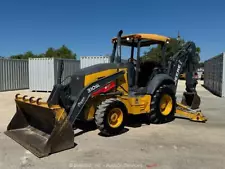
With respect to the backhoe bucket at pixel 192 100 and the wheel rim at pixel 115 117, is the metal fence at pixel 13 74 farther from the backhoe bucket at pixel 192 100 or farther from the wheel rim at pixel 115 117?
the wheel rim at pixel 115 117

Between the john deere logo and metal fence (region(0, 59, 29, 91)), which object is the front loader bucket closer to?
the john deere logo

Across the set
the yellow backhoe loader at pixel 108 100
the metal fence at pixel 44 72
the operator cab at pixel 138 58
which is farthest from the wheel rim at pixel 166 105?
the metal fence at pixel 44 72

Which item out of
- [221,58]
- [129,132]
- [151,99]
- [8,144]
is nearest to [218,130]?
[151,99]

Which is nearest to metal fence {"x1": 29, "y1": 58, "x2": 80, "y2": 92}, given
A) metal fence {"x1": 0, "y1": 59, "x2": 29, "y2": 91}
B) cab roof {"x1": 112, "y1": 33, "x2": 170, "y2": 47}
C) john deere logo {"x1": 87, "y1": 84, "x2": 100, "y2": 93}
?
metal fence {"x1": 0, "y1": 59, "x2": 29, "y2": 91}

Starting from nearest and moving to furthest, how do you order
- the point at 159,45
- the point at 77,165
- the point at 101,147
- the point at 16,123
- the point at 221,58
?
the point at 77,165 → the point at 101,147 → the point at 16,123 → the point at 159,45 → the point at 221,58

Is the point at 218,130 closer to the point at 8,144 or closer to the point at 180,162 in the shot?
the point at 180,162

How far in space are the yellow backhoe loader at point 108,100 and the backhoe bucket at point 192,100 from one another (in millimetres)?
31

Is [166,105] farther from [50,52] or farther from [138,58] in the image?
[50,52]

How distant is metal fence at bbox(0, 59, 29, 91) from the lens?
17.4 meters

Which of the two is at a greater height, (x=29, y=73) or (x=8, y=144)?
(x=29, y=73)

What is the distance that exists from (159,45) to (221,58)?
8791 millimetres

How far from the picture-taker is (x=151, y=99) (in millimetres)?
6676

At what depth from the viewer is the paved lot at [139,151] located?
416cm

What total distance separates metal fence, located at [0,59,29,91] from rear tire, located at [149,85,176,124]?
13560mm
